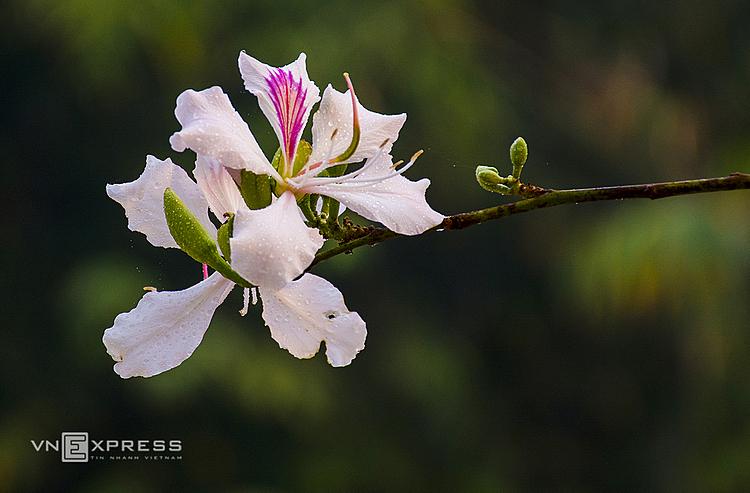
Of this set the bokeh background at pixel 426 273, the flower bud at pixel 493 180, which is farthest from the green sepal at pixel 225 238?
the bokeh background at pixel 426 273

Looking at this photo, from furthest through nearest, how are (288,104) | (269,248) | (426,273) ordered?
(426,273)
(288,104)
(269,248)

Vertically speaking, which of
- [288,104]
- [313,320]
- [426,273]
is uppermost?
[426,273]

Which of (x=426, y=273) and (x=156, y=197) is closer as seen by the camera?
(x=156, y=197)

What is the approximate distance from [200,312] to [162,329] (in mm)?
19

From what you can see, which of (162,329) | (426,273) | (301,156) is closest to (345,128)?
(301,156)

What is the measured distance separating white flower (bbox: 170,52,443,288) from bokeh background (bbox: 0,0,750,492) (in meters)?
3.53

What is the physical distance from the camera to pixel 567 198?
56cm

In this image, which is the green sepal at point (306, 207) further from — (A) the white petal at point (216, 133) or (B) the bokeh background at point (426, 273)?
(B) the bokeh background at point (426, 273)

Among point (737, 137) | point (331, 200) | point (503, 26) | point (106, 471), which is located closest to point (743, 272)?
point (737, 137)

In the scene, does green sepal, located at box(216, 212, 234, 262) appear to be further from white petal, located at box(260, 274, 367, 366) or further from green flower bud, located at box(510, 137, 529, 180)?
green flower bud, located at box(510, 137, 529, 180)

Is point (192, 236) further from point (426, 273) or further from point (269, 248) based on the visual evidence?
point (426, 273)

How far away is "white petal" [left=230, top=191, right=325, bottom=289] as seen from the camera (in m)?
0.49

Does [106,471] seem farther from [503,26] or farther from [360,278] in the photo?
[503,26]

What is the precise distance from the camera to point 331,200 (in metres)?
0.58
